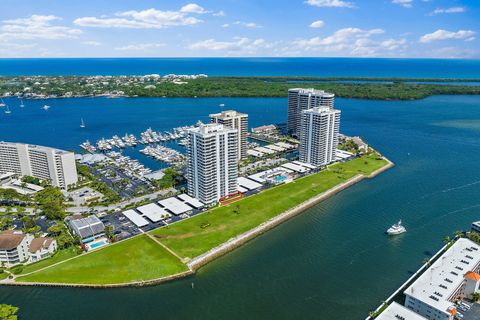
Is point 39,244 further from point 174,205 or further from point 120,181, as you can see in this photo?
point 120,181

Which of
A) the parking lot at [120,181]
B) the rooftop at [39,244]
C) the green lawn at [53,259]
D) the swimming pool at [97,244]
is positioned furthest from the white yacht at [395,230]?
the rooftop at [39,244]

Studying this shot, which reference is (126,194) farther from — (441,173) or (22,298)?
(441,173)

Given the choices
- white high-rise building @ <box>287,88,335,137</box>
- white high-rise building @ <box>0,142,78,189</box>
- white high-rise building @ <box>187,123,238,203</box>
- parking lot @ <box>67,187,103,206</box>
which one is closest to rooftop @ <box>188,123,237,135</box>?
white high-rise building @ <box>187,123,238,203</box>

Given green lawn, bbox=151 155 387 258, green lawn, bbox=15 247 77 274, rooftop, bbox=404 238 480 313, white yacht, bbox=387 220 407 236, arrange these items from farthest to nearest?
white yacht, bbox=387 220 407 236, green lawn, bbox=151 155 387 258, green lawn, bbox=15 247 77 274, rooftop, bbox=404 238 480 313

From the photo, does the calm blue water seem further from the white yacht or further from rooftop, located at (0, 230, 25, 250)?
the white yacht

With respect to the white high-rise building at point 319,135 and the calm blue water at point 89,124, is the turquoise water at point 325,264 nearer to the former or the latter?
the white high-rise building at point 319,135

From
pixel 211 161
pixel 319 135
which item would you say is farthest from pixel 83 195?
pixel 319 135

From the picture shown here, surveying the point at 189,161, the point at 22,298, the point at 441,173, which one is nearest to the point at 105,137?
the point at 189,161
